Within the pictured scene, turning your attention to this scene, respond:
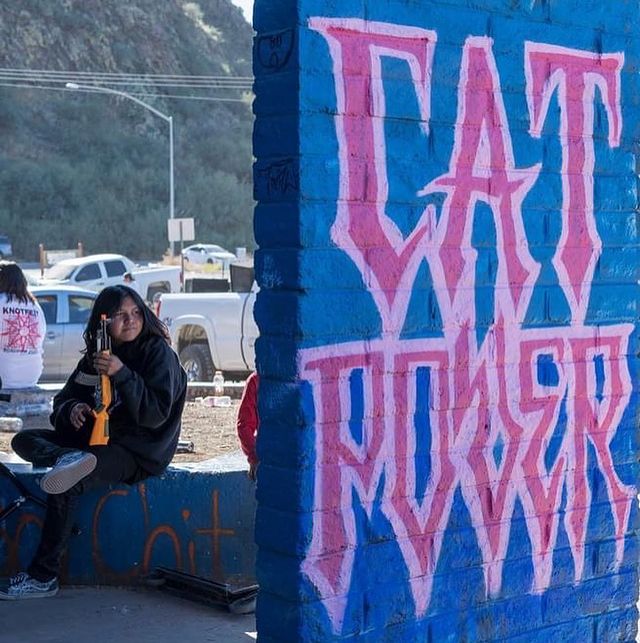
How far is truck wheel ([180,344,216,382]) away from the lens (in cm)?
1780

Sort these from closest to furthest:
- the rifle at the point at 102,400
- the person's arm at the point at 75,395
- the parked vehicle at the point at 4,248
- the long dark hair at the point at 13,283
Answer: the rifle at the point at 102,400, the person's arm at the point at 75,395, the long dark hair at the point at 13,283, the parked vehicle at the point at 4,248

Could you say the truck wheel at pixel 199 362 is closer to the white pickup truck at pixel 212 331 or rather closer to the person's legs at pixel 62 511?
the white pickup truck at pixel 212 331

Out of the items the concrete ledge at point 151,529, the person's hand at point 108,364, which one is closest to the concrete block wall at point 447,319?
the person's hand at point 108,364

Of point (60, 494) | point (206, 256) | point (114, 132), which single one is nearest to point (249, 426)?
point (60, 494)

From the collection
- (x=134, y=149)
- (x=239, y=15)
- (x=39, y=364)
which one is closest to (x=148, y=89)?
(x=134, y=149)

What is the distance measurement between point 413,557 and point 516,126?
59.3 inches

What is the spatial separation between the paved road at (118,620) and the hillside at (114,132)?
53.4m

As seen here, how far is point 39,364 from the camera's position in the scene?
1064 centimetres

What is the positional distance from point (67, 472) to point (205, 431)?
4.38m

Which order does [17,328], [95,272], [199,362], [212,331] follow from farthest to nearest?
[95,272], [199,362], [212,331], [17,328]

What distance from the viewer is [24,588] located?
6109 mm

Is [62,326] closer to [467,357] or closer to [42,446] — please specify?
[42,446]

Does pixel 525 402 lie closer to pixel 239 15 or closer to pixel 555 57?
→ pixel 555 57

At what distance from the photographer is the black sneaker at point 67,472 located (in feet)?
19.2
